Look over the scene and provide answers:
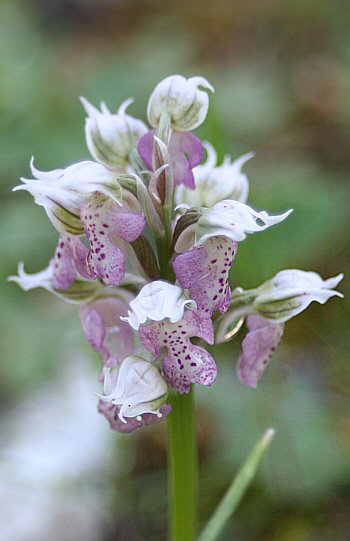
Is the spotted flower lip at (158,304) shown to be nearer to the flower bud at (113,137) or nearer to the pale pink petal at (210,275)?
the pale pink petal at (210,275)

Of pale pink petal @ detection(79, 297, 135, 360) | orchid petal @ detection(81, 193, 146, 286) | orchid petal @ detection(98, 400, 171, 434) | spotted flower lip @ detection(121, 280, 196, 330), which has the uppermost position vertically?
orchid petal @ detection(81, 193, 146, 286)

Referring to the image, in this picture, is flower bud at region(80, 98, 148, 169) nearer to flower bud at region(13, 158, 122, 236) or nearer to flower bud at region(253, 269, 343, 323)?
flower bud at region(13, 158, 122, 236)

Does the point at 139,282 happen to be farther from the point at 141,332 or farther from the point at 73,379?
the point at 73,379

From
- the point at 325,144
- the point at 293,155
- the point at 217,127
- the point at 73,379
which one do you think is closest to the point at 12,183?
the point at 73,379

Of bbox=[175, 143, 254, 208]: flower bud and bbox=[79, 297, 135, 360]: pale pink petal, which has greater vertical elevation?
bbox=[175, 143, 254, 208]: flower bud

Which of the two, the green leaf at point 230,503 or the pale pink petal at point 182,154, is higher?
the pale pink petal at point 182,154

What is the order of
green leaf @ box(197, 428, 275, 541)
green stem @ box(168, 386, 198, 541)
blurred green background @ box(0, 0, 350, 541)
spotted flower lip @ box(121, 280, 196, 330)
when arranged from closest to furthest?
1. spotted flower lip @ box(121, 280, 196, 330)
2. green stem @ box(168, 386, 198, 541)
3. green leaf @ box(197, 428, 275, 541)
4. blurred green background @ box(0, 0, 350, 541)

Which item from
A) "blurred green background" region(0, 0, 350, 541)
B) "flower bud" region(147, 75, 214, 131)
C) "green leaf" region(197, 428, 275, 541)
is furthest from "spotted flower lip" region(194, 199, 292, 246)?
"blurred green background" region(0, 0, 350, 541)

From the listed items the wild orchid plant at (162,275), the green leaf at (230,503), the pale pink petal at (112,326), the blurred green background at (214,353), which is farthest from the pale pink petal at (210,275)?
the blurred green background at (214,353)
